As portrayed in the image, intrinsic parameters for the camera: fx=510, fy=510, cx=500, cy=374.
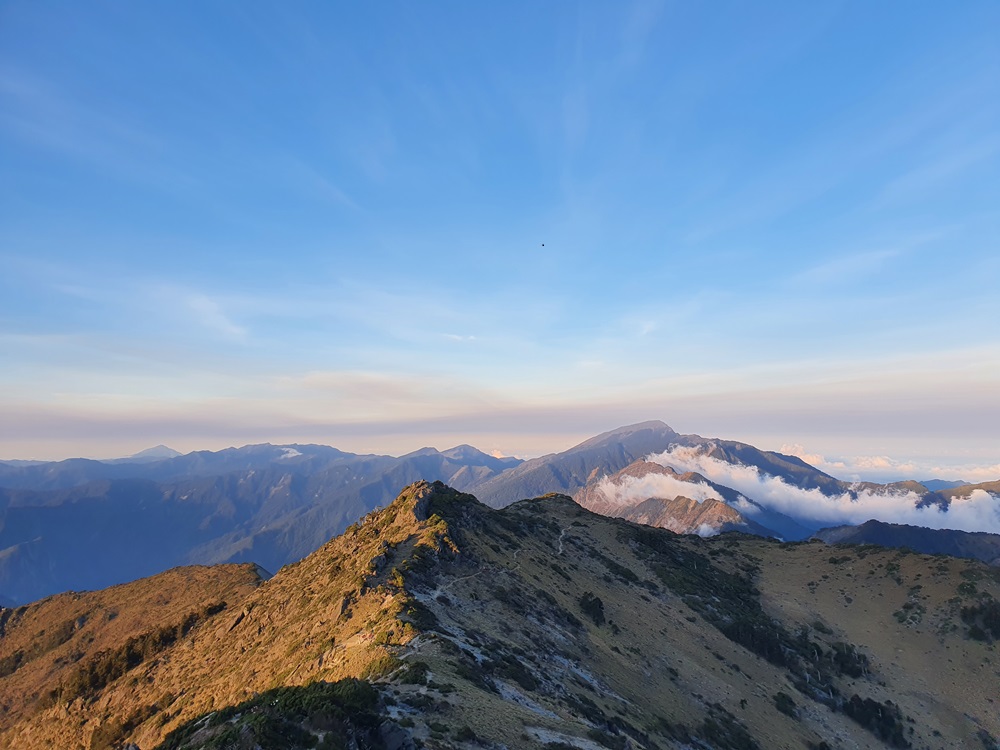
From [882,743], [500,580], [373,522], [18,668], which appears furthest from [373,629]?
[18,668]

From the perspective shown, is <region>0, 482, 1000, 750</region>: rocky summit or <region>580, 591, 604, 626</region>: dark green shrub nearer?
<region>0, 482, 1000, 750</region>: rocky summit

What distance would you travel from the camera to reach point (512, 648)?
162ft


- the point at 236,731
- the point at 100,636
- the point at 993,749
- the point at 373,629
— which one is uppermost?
the point at 236,731

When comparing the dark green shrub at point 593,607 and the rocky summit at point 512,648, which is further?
the dark green shrub at point 593,607

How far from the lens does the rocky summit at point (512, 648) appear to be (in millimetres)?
32906

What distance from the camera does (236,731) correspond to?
21.9m

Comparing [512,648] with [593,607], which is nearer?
[512,648]

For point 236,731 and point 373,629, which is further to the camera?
point 373,629

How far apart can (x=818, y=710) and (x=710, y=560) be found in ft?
178

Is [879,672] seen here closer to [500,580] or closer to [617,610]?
[617,610]

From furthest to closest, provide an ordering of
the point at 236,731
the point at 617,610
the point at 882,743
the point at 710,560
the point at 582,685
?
the point at 710,560
the point at 617,610
the point at 882,743
the point at 582,685
the point at 236,731

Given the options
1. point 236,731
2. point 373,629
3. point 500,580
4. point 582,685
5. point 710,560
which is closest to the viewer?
point 236,731

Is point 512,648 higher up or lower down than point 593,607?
higher up

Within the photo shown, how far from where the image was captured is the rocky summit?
108 ft
